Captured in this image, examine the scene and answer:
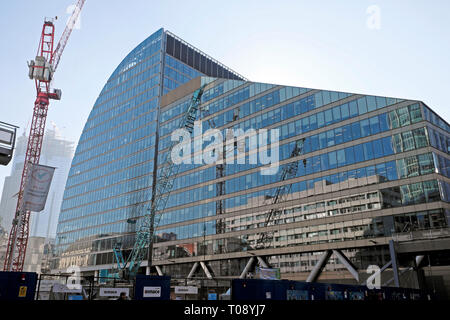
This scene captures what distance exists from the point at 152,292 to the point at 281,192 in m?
39.5

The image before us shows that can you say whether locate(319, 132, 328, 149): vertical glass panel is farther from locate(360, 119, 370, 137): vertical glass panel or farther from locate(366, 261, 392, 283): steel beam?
locate(366, 261, 392, 283): steel beam

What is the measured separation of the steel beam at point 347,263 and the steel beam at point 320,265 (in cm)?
112

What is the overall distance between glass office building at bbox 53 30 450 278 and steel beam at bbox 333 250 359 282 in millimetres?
738

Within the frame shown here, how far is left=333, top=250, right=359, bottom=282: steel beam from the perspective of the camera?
1831 inches

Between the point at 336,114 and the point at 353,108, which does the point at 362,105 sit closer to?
the point at 353,108

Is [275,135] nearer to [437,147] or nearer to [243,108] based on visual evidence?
[243,108]

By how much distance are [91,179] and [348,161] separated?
78.4 m

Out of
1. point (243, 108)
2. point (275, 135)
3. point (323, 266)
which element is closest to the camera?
point (323, 266)

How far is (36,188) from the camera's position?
29.0 m

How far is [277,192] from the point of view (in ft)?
186

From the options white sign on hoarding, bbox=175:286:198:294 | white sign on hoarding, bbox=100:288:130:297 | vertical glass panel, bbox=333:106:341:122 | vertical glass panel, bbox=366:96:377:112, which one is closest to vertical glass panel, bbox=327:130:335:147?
vertical glass panel, bbox=333:106:341:122

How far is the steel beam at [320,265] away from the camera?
Result: 49.8 m
